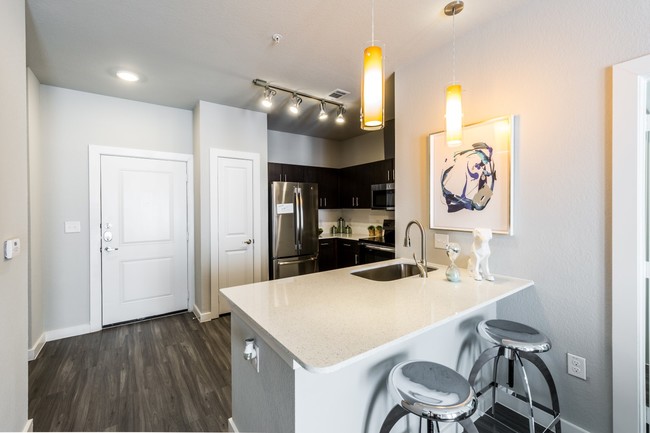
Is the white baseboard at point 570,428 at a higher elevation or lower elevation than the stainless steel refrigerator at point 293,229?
lower

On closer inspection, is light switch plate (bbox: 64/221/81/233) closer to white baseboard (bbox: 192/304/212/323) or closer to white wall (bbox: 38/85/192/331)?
white wall (bbox: 38/85/192/331)

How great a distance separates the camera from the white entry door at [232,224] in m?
3.47

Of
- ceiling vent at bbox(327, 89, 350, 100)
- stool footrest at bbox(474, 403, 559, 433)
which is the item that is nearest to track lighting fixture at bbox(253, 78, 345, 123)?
ceiling vent at bbox(327, 89, 350, 100)

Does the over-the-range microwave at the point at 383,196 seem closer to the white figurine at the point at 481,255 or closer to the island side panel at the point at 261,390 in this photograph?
the white figurine at the point at 481,255

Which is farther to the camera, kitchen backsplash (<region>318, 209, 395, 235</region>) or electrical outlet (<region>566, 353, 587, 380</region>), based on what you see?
kitchen backsplash (<region>318, 209, 395, 235</region>)

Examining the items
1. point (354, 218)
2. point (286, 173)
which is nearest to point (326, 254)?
point (354, 218)

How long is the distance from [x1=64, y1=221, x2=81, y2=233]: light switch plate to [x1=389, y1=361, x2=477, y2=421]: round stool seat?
351 cm

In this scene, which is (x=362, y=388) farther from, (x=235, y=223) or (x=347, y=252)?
(x=347, y=252)

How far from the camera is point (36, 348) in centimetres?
261

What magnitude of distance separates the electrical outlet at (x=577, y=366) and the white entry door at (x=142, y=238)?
380cm

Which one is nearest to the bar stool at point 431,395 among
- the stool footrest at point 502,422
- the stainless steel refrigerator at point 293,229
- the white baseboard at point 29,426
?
the stool footrest at point 502,422

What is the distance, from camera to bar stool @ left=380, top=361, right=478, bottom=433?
1.00 meters

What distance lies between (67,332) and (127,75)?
107 inches

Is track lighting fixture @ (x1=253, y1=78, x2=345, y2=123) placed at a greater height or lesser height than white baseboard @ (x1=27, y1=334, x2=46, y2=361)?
greater
